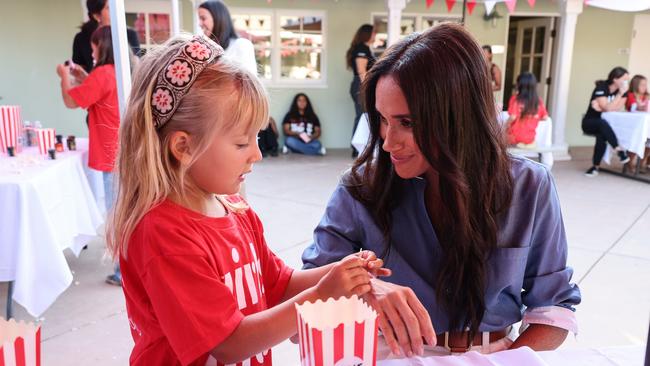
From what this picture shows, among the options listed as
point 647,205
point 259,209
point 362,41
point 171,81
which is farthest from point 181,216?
point 362,41

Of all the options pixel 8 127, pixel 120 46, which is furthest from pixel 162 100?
pixel 8 127

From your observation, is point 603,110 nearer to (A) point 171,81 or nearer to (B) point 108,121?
(B) point 108,121

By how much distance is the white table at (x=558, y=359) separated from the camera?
1.02 meters

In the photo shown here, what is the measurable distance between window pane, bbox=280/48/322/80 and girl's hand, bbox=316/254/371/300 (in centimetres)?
802

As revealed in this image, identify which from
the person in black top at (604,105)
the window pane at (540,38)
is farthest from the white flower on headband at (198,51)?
the window pane at (540,38)

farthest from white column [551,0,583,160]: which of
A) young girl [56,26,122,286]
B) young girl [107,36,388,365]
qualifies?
young girl [107,36,388,365]

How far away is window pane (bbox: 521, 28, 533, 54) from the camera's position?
34.2ft

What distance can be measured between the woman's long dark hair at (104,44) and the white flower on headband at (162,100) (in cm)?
260

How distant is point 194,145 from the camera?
1023mm

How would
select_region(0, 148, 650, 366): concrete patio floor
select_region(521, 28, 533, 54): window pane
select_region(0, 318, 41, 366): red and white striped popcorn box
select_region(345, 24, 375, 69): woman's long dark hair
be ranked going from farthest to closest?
select_region(521, 28, 533, 54): window pane < select_region(345, 24, 375, 69): woman's long dark hair < select_region(0, 148, 650, 366): concrete patio floor < select_region(0, 318, 41, 366): red and white striped popcorn box

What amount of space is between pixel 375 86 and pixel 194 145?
0.53 metres

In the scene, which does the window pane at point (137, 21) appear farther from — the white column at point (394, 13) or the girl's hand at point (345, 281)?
the girl's hand at point (345, 281)

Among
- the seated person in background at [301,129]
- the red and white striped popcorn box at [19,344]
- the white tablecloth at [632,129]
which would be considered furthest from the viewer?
the seated person in background at [301,129]

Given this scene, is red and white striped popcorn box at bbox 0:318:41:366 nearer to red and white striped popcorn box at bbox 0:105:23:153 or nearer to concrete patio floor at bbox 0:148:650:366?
concrete patio floor at bbox 0:148:650:366
